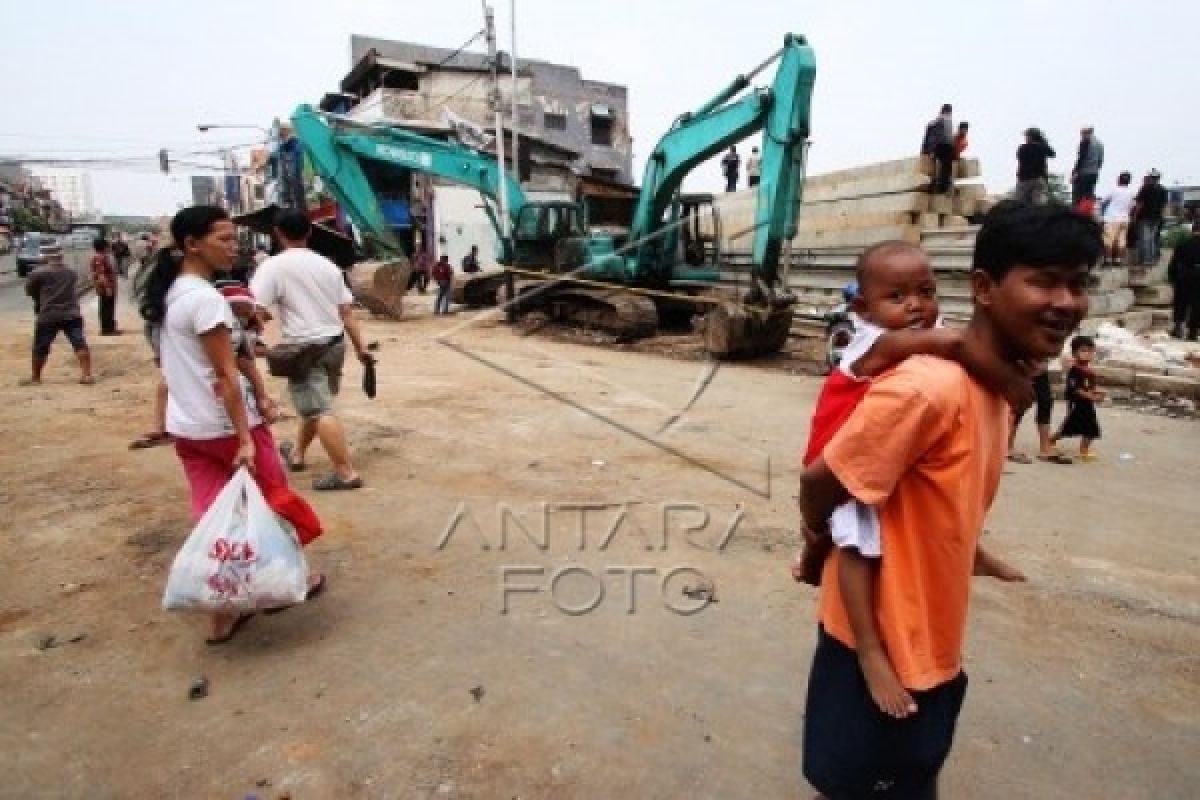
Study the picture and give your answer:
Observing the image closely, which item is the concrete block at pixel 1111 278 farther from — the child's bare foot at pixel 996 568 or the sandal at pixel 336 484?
the child's bare foot at pixel 996 568

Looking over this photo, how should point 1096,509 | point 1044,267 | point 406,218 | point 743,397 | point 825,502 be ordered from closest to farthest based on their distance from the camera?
point 1044,267 < point 825,502 < point 1096,509 < point 743,397 < point 406,218

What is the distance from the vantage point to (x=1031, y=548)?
3.97 meters

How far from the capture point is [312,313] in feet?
14.3

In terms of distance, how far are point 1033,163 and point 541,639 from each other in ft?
35.7

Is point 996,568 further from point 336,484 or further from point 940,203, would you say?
point 940,203

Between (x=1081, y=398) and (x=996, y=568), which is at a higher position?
(x=996, y=568)

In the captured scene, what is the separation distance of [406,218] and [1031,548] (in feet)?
82.4

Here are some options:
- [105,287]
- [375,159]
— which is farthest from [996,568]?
[375,159]

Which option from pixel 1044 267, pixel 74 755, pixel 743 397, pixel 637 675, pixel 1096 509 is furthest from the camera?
pixel 743 397

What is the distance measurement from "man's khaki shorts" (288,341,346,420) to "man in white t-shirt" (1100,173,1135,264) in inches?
457

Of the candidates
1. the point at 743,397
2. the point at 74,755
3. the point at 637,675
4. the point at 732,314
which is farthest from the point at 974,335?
the point at 732,314

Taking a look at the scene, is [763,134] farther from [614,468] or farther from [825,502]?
[825,502]

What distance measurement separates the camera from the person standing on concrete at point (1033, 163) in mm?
10703

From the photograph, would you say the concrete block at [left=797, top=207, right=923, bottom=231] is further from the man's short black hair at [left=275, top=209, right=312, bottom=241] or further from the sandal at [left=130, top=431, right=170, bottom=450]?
the sandal at [left=130, top=431, right=170, bottom=450]
